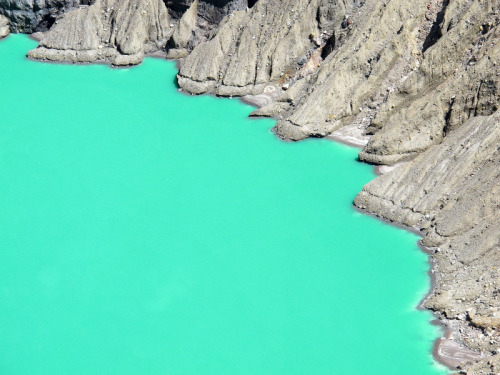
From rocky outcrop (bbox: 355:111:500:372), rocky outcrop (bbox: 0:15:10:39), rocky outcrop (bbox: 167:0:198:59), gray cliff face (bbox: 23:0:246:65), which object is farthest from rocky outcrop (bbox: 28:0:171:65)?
rocky outcrop (bbox: 355:111:500:372)

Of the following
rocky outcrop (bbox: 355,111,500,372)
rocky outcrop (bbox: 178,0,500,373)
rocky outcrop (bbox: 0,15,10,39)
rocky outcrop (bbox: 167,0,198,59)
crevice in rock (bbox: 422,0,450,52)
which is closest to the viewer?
rocky outcrop (bbox: 355,111,500,372)

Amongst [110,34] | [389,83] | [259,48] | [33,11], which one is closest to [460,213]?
[389,83]

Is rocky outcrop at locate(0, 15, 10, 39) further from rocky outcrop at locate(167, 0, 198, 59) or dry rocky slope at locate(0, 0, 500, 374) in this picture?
rocky outcrop at locate(167, 0, 198, 59)

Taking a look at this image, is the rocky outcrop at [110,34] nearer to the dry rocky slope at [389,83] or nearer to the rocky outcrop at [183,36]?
the dry rocky slope at [389,83]

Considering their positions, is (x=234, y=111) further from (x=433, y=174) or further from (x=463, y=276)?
(x=463, y=276)

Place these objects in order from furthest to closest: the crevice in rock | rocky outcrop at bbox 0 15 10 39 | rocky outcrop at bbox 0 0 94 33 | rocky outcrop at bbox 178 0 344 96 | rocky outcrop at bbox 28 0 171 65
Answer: rocky outcrop at bbox 0 15 10 39, rocky outcrop at bbox 0 0 94 33, rocky outcrop at bbox 28 0 171 65, rocky outcrop at bbox 178 0 344 96, the crevice in rock

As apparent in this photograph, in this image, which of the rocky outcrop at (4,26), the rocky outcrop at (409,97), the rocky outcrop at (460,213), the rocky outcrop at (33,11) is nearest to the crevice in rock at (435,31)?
the rocky outcrop at (409,97)
